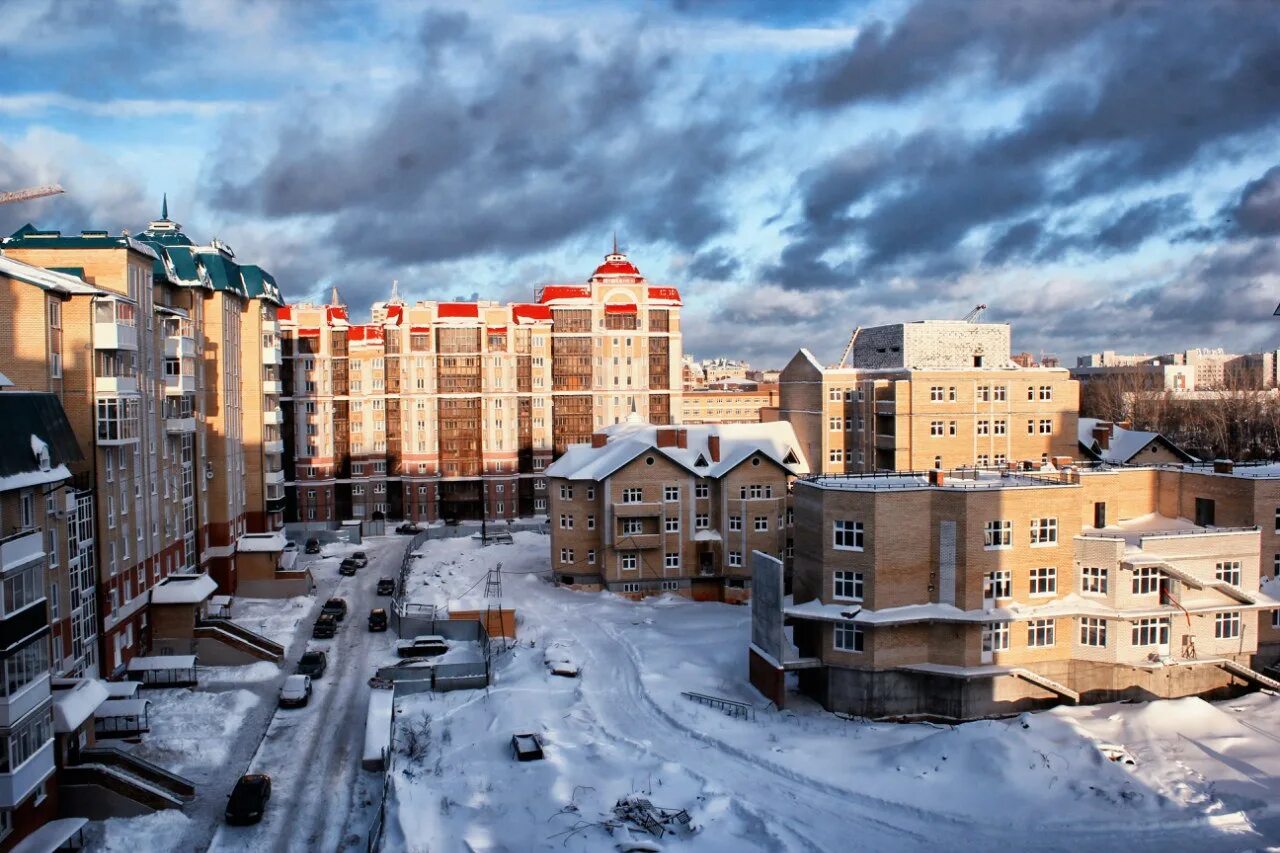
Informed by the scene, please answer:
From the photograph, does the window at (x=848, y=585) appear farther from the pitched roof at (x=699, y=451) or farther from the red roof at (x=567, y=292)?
the red roof at (x=567, y=292)

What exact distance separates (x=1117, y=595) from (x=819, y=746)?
12.7m

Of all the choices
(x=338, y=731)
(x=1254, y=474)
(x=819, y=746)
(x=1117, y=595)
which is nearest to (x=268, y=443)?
(x=338, y=731)

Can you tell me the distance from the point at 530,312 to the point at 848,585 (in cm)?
5550

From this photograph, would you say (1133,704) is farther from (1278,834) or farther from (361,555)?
(361,555)

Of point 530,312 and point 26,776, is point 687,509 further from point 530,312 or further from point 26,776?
point 530,312

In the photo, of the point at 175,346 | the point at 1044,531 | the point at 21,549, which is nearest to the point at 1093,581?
the point at 1044,531

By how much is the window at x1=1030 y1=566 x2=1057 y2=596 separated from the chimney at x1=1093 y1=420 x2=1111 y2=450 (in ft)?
84.3

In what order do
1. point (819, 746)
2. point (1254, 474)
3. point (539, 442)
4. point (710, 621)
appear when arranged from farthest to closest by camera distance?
point (539, 442) → point (710, 621) → point (1254, 474) → point (819, 746)

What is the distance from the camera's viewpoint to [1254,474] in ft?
128

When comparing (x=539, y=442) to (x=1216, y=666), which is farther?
(x=539, y=442)

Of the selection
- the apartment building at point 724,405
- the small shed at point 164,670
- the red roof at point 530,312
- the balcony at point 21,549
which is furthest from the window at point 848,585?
the apartment building at point 724,405

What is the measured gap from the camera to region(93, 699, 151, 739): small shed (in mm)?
31500

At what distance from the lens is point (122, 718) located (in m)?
31.8

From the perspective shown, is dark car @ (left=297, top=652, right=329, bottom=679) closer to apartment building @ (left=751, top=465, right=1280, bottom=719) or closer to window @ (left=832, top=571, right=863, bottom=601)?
apartment building @ (left=751, top=465, right=1280, bottom=719)
